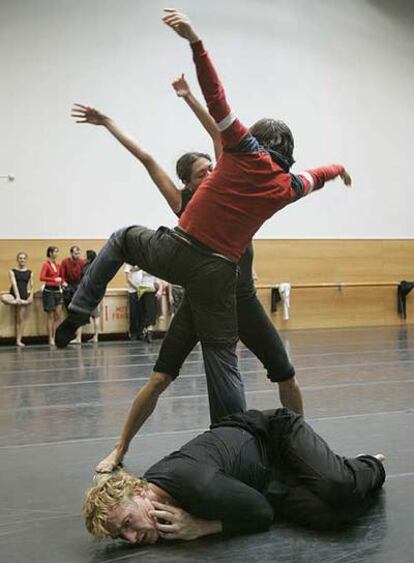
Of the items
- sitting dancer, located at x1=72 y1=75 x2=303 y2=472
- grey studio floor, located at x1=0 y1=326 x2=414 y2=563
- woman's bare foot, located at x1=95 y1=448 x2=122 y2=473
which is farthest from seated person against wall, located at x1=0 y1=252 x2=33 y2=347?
sitting dancer, located at x1=72 y1=75 x2=303 y2=472

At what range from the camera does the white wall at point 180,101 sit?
11.7 meters

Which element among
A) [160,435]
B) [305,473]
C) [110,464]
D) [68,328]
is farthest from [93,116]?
[160,435]

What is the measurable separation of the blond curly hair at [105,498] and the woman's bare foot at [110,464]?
0.79 metres

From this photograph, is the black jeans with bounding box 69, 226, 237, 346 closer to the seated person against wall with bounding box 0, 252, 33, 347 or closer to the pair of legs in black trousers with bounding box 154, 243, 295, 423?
the pair of legs in black trousers with bounding box 154, 243, 295, 423

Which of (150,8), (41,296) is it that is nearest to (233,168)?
(41,296)

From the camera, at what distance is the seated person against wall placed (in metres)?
10.6

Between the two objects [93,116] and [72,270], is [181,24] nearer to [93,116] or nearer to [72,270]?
[93,116]

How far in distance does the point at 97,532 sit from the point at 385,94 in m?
13.7

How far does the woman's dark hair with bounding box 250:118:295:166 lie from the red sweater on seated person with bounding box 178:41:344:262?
0.06m

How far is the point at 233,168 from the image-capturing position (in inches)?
97.8

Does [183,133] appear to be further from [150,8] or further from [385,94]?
[385,94]

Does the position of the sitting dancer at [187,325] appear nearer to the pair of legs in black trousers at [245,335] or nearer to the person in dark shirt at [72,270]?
the pair of legs in black trousers at [245,335]

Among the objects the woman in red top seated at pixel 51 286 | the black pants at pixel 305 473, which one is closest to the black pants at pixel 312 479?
→ the black pants at pixel 305 473

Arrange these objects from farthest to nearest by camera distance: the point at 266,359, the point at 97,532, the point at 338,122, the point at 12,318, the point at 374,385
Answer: the point at 338,122, the point at 12,318, the point at 374,385, the point at 266,359, the point at 97,532
